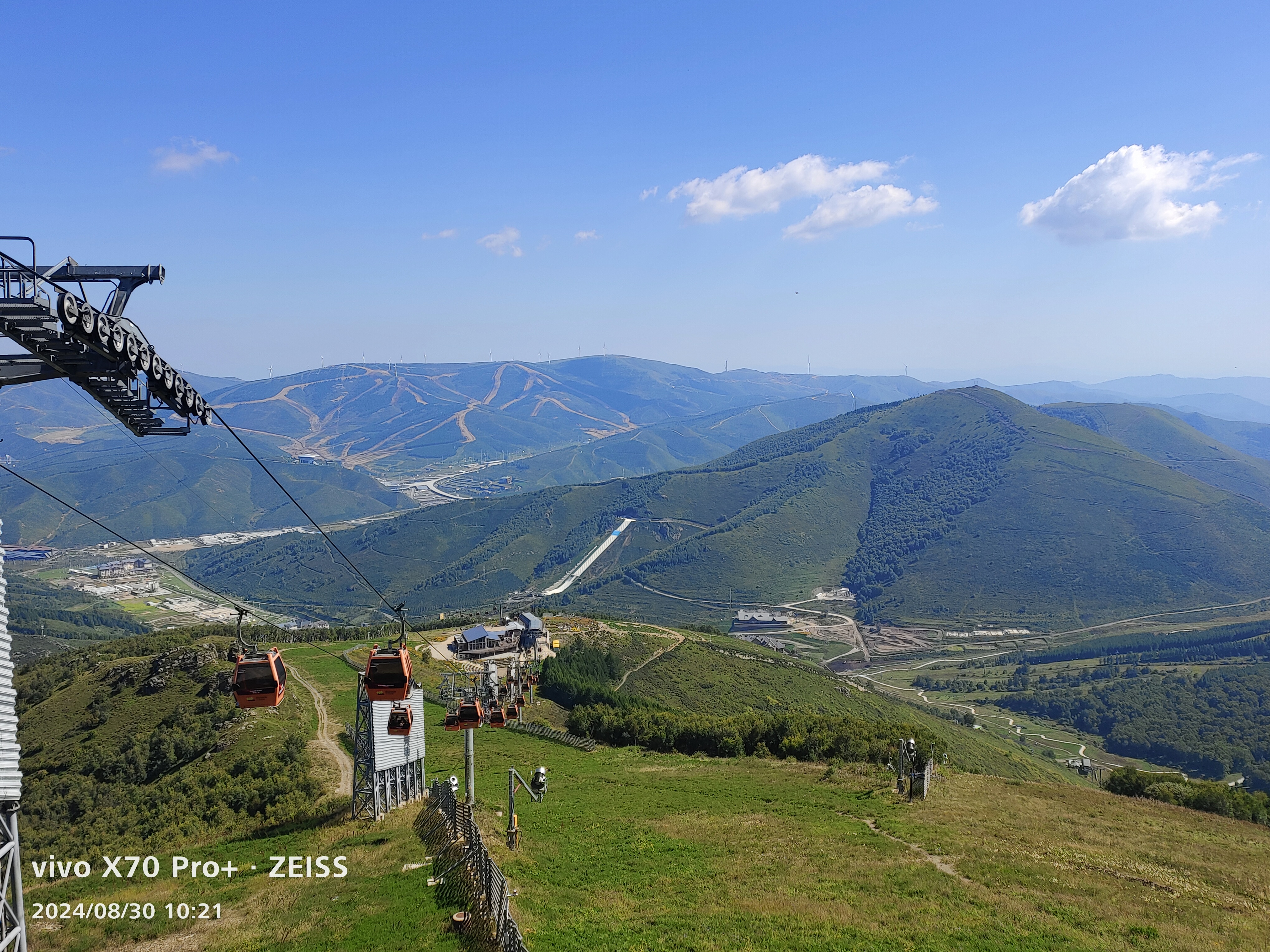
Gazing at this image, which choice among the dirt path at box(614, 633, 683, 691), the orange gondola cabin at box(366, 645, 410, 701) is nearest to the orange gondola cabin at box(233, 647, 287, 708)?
the orange gondola cabin at box(366, 645, 410, 701)

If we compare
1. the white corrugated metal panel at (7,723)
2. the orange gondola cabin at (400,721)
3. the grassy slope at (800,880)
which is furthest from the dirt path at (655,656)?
the white corrugated metal panel at (7,723)

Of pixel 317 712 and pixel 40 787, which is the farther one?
pixel 317 712

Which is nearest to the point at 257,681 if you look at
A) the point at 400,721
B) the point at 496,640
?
the point at 400,721

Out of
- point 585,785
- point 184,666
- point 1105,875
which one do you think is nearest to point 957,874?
point 1105,875

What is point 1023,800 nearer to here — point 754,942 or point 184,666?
point 754,942

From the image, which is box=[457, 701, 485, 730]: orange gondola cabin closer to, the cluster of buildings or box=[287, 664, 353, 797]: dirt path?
box=[287, 664, 353, 797]: dirt path

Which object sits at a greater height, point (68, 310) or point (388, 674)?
point (68, 310)

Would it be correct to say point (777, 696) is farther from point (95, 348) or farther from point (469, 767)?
point (95, 348)
